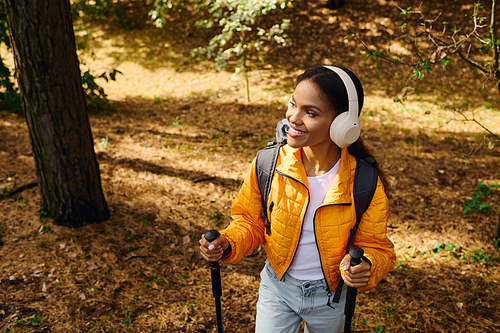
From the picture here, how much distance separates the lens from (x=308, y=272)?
2.17 metres

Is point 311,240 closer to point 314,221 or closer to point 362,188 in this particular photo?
point 314,221

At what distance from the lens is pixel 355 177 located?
2.07 m

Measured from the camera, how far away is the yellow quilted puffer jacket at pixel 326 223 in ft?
6.70

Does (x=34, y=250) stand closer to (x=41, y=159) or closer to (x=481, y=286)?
(x=41, y=159)

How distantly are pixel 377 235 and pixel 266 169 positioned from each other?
764 millimetres

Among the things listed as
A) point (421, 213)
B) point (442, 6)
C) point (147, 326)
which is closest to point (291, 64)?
point (442, 6)

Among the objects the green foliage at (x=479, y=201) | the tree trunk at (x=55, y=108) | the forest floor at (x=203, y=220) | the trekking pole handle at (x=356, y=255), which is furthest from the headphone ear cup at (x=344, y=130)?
the green foliage at (x=479, y=201)

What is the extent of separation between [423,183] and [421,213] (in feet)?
3.10

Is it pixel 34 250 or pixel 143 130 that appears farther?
pixel 143 130

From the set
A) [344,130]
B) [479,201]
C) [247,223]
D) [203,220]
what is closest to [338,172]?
[344,130]

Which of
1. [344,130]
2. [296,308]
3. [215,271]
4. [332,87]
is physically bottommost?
[296,308]

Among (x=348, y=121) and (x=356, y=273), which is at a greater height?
(x=348, y=121)

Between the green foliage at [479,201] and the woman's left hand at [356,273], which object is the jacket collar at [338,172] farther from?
the green foliage at [479,201]

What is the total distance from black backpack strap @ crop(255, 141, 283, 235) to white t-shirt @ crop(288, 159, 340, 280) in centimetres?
24
